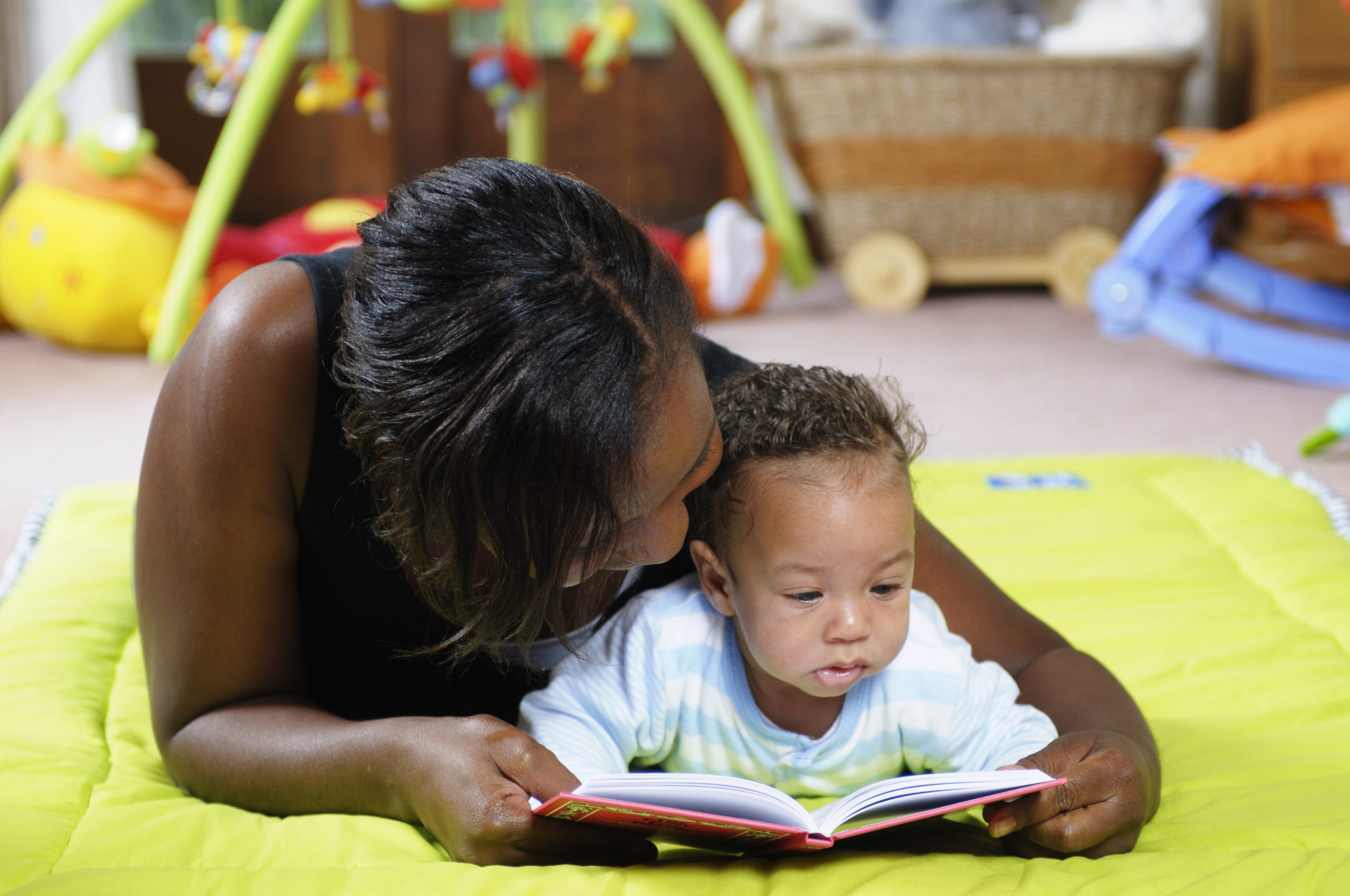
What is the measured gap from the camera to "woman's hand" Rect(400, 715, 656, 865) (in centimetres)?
69

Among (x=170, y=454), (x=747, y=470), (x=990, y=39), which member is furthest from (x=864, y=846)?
(x=990, y=39)

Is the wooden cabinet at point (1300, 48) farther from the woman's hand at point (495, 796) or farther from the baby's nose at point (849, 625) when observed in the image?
the woman's hand at point (495, 796)

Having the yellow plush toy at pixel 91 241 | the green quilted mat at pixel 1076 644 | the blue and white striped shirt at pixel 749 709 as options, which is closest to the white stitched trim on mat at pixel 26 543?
the green quilted mat at pixel 1076 644

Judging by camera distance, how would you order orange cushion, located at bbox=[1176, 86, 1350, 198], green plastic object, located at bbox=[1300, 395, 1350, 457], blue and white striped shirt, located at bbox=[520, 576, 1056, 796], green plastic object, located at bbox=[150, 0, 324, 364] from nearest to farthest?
blue and white striped shirt, located at bbox=[520, 576, 1056, 796]
green plastic object, located at bbox=[1300, 395, 1350, 457]
orange cushion, located at bbox=[1176, 86, 1350, 198]
green plastic object, located at bbox=[150, 0, 324, 364]

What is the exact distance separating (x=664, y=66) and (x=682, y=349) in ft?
12.6

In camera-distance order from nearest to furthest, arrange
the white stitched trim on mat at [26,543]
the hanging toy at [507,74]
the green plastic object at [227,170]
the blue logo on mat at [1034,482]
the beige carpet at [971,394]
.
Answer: the white stitched trim on mat at [26,543] → the blue logo on mat at [1034,482] → the beige carpet at [971,394] → the green plastic object at [227,170] → the hanging toy at [507,74]

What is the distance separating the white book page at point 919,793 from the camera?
2.19 feet

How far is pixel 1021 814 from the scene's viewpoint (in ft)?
2.36

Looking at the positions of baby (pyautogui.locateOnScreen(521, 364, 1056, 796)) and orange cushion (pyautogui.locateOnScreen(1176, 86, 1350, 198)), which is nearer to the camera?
baby (pyautogui.locateOnScreen(521, 364, 1056, 796))

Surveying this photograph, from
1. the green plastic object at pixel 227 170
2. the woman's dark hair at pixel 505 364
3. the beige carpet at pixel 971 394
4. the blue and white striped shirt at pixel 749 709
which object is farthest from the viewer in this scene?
the green plastic object at pixel 227 170

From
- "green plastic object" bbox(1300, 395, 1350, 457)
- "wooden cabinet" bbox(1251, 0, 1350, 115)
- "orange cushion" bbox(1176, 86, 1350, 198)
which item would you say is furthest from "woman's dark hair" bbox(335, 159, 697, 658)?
"wooden cabinet" bbox(1251, 0, 1350, 115)

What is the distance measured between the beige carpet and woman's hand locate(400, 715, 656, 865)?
118 centimetres

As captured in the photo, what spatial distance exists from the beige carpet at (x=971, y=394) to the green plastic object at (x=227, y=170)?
0.14m

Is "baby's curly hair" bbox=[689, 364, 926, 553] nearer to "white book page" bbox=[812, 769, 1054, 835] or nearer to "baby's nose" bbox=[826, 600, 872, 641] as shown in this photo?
"baby's nose" bbox=[826, 600, 872, 641]
